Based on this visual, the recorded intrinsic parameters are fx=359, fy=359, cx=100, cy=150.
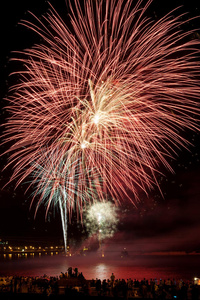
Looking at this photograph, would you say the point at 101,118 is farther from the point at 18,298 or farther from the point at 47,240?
the point at 47,240

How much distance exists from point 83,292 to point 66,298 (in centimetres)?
96

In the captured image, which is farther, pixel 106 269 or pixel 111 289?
pixel 106 269

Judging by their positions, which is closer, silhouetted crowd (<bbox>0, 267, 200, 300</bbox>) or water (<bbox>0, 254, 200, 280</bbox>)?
silhouetted crowd (<bbox>0, 267, 200, 300</bbox>)

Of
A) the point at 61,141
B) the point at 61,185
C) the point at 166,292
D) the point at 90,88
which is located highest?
the point at 90,88

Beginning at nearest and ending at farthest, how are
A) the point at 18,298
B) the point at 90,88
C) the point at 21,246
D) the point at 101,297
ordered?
the point at 101,297 → the point at 18,298 → the point at 90,88 → the point at 21,246

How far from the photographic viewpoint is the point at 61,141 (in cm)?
1900

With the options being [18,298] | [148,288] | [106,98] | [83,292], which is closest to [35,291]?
[18,298]

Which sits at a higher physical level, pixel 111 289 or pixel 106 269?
pixel 106 269

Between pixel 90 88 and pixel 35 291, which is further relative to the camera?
pixel 90 88

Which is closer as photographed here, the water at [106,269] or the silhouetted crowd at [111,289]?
the silhouetted crowd at [111,289]

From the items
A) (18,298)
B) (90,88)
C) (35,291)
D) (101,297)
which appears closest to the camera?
(101,297)

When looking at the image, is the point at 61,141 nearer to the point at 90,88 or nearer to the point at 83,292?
the point at 90,88

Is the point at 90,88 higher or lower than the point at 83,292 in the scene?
higher

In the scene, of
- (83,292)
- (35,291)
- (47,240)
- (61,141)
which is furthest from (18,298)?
(47,240)
